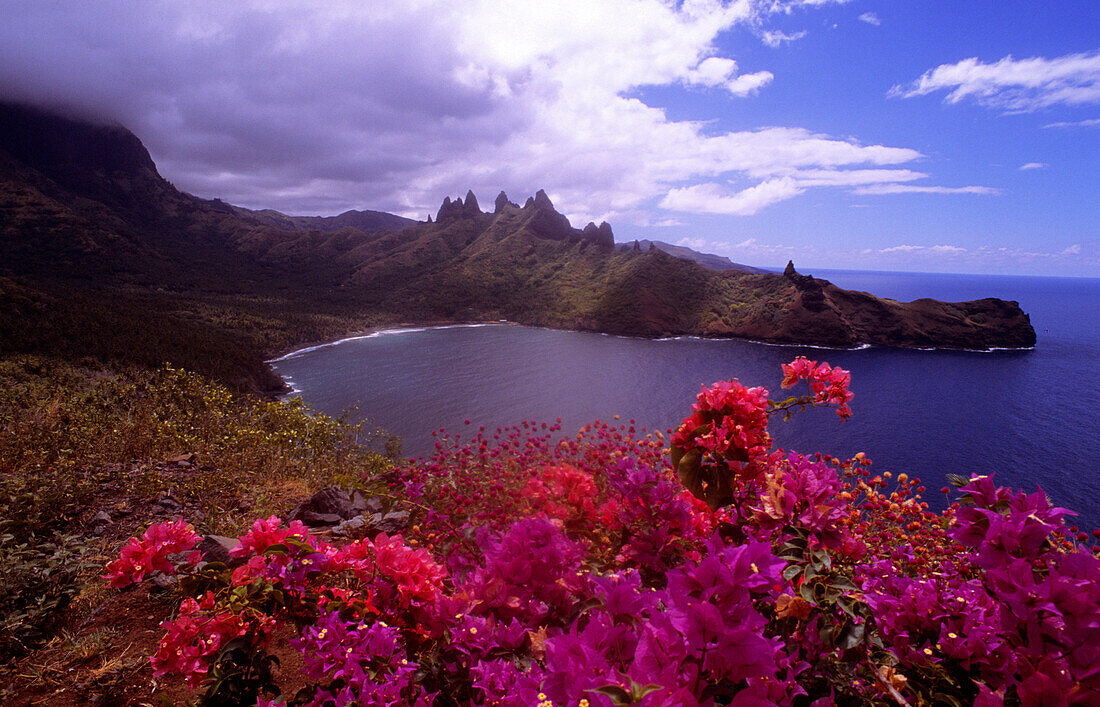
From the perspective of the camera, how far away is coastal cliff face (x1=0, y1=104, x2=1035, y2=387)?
2055 inches

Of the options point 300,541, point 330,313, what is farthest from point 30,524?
point 330,313

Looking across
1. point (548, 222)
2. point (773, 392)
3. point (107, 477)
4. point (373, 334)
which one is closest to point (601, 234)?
point (548, 222)

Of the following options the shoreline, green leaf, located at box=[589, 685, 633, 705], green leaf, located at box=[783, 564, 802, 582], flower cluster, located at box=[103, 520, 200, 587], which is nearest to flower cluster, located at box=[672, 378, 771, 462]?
green leaf, located at box=[783, 564, 802, 582]

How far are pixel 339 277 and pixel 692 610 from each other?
107 meters

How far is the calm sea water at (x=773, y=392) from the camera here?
22203mm

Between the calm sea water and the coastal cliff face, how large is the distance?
255 inches

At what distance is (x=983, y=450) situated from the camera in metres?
23.1

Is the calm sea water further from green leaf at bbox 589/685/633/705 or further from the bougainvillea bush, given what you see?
green leaf at bbox 589/685/633/705

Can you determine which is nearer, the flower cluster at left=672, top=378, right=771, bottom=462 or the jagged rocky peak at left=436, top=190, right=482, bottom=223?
the flower cluster at left=672, top=378, right=771, bottom=462

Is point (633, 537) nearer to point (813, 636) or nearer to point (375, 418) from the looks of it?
point (813, 636)

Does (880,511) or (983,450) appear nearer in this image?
(880,511)

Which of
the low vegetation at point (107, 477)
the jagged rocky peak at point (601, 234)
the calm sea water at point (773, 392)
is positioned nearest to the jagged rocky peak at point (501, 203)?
the jagged rocky peak at point (601, 234)

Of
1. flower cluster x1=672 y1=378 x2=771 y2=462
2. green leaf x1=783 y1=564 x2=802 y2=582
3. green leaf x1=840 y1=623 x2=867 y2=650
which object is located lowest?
green leaf x1=840 y1=623 x2=867 y2=650

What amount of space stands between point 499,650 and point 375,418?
2787cm
